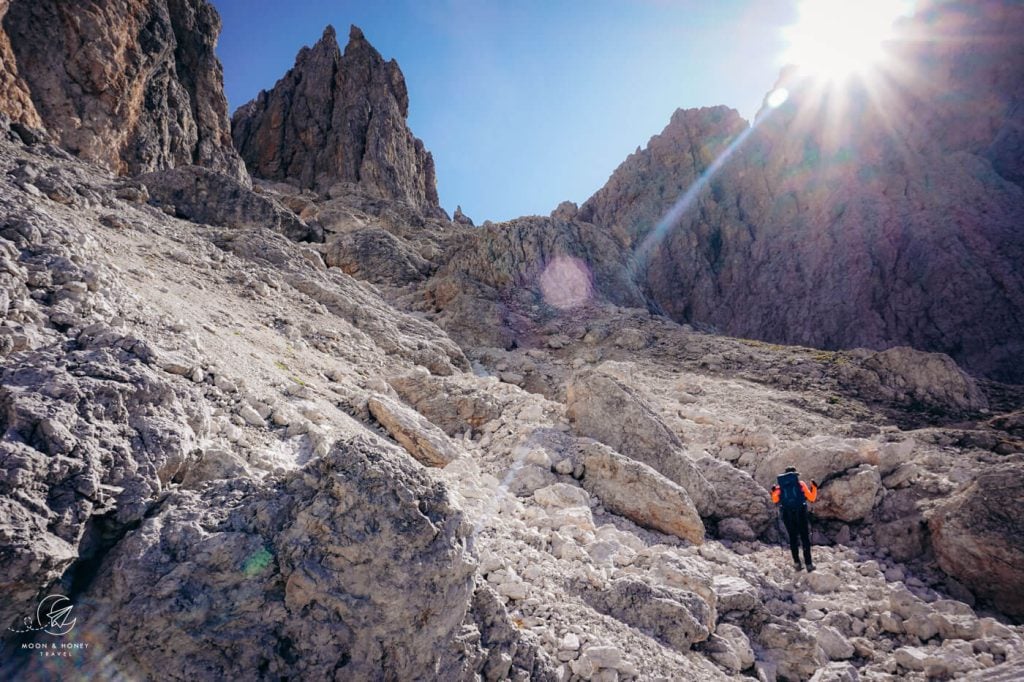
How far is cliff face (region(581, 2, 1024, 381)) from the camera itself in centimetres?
4059

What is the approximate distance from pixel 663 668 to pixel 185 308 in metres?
11.0

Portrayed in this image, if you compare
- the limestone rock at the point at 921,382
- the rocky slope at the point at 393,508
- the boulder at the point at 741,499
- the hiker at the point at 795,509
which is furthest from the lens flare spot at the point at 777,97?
the hiker at the point at 795,509

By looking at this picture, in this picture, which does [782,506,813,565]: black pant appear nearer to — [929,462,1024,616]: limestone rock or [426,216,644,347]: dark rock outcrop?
[929,462,1024,616]: limestone rock

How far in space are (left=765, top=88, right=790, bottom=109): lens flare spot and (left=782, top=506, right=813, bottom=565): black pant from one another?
2526 inches

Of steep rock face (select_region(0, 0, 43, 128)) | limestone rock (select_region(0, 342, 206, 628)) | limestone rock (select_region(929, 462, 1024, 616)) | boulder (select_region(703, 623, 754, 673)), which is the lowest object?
boulder (select_region(703, 623, 754, 673))

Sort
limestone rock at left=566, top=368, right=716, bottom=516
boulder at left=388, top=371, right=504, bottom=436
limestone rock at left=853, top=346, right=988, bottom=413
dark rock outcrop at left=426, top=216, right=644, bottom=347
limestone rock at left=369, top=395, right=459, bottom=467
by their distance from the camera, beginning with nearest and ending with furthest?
limestone rock at left=369, top=395, right=459, bottom=467 < limestone rock at left=566, top=368, right=716, bottom=516 < boulder at left=388, top=371, right=504, bottom=436 < limestone rock at left=853, top=346, right=988, bottom=413 < dark rock outcrop at left=426, top=216, right=644, bottom=347

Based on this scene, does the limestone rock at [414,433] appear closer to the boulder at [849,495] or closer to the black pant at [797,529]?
→ the black pant at [797,529]

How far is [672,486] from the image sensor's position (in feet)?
28.1

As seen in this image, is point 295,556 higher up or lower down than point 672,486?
lower down

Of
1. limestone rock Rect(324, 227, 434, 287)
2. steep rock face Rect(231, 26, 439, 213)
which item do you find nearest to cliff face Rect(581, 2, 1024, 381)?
limestone rock Rect(324, 227, 434, 287)

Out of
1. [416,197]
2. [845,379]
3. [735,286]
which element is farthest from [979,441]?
[416,197]

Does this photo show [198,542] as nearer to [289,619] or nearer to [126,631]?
[126,631]

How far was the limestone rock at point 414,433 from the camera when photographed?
27.8 feet

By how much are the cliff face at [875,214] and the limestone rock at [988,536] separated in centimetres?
3532
